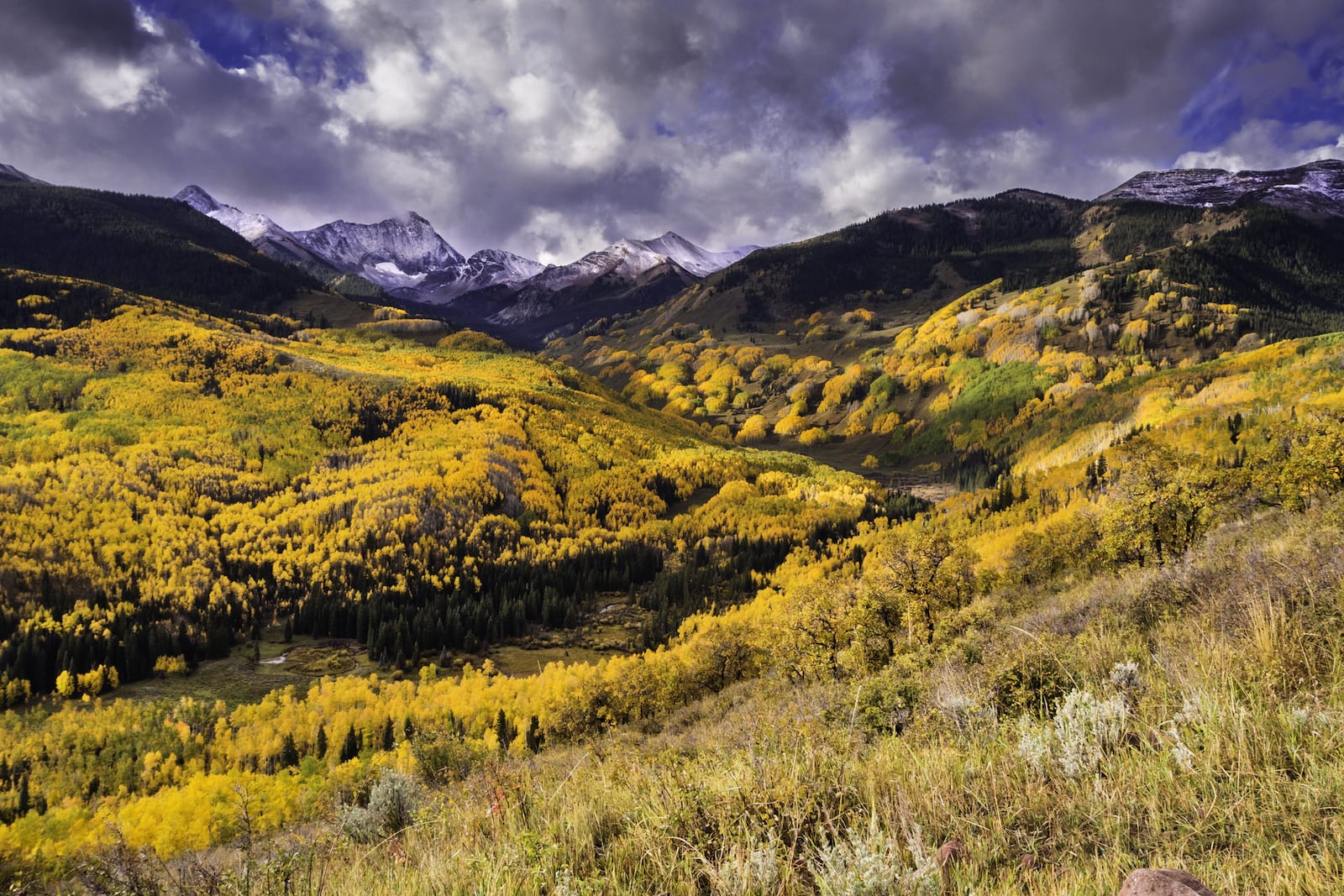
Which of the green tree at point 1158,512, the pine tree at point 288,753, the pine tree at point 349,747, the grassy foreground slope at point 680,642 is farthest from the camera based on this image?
the pine tree at point 349,747

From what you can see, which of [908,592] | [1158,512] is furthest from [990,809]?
[1158,512]

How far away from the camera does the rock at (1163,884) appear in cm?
275

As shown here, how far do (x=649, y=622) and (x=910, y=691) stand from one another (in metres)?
71.5

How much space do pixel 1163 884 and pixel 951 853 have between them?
1.40 metres

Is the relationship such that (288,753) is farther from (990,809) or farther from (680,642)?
(990,809)

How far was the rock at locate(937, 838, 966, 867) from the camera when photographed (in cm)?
388

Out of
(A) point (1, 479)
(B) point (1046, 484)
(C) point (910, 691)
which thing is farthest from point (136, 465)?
(B) point (1046, 484)

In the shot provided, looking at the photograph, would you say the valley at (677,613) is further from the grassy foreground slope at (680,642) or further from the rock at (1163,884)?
the rock at (1163,884)

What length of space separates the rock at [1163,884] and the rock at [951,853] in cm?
111

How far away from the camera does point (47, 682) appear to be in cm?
5684

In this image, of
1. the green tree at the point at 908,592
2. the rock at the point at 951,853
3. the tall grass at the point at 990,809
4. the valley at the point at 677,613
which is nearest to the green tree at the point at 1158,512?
the valley at the point at 677,613

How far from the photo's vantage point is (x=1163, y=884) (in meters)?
2.81

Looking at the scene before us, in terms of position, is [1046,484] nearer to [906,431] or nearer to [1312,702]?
[906,431]

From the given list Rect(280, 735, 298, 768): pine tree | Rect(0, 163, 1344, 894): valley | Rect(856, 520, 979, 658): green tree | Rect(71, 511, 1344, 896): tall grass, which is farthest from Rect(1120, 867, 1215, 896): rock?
Rect(280, 735, 298, 768): pine tree
